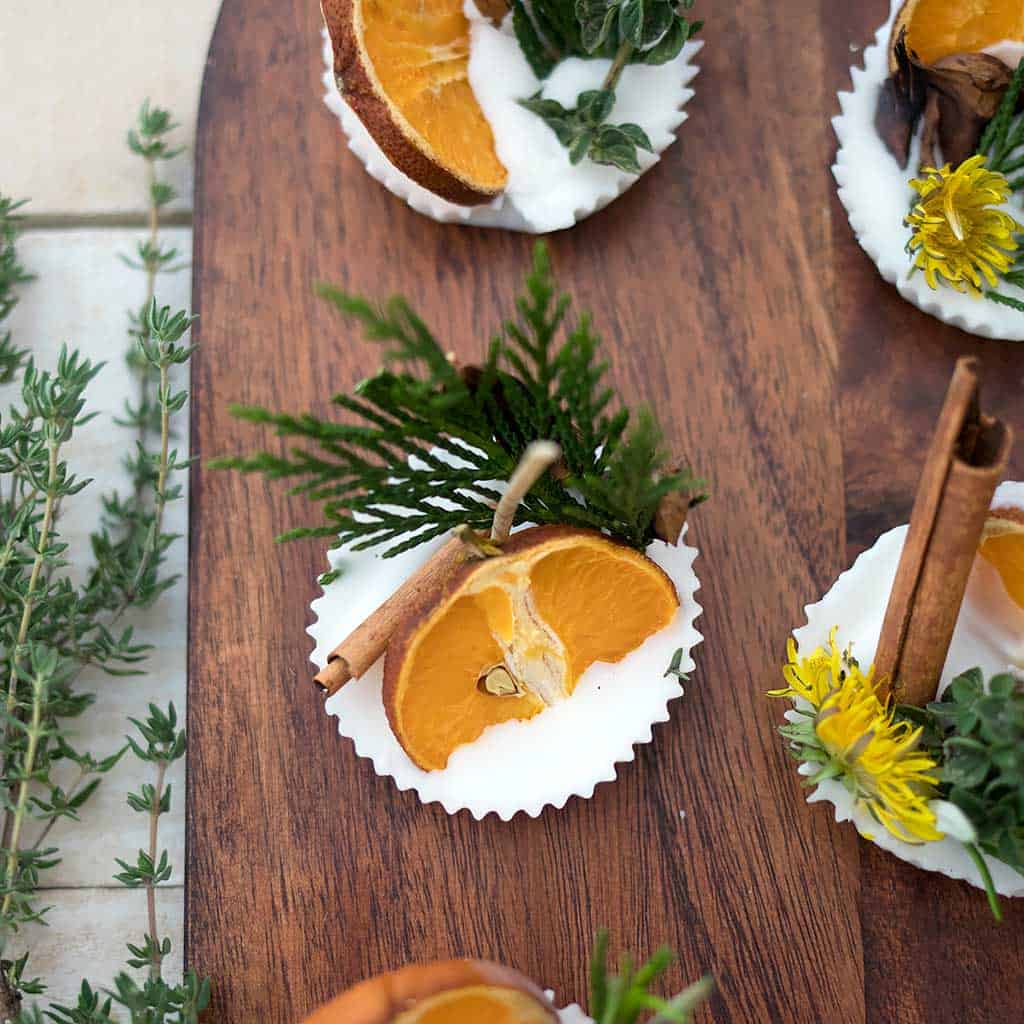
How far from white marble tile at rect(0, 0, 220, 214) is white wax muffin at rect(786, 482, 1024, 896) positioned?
78 cm

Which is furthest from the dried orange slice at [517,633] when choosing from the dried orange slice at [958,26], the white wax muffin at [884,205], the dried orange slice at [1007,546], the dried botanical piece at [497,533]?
the dried orange slice at [958,26]

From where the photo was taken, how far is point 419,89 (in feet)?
3.00

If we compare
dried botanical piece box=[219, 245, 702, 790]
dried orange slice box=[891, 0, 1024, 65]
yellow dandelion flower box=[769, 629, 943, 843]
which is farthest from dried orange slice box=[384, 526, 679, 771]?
dried orange slice box=[891, 0, 1024, 65]

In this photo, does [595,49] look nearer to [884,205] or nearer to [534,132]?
[534,132]

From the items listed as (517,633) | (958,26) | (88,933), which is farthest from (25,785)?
(958,26)

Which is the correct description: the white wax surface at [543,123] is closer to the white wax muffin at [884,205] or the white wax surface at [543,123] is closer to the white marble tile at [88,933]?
the white wax muffin at [884,205]

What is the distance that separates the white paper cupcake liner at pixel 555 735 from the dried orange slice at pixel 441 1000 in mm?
145

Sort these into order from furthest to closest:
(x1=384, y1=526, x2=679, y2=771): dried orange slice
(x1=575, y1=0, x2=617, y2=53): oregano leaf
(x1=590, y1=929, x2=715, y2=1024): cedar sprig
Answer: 1. (x1=575, y1=0, x2=617, y2=53): oregano leaf
2. (x1=384, y1=526, x2=679, y2=771): dried orange slice
3. (x1=590, y1=929, x2=715, y2=1024): cedar sprig

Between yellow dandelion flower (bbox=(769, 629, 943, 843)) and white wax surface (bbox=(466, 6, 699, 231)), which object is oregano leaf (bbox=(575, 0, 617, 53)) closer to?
white wax surface (bbox=(466, 6, 699, 231))

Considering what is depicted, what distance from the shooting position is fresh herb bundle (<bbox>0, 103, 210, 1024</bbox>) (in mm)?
866

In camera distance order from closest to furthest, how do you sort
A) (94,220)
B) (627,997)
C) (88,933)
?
(627,997) → (88,933) → (94,220)

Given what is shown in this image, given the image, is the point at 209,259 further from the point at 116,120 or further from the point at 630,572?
the point at 630,572

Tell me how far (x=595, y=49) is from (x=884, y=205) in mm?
270

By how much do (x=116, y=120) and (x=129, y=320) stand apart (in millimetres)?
210
